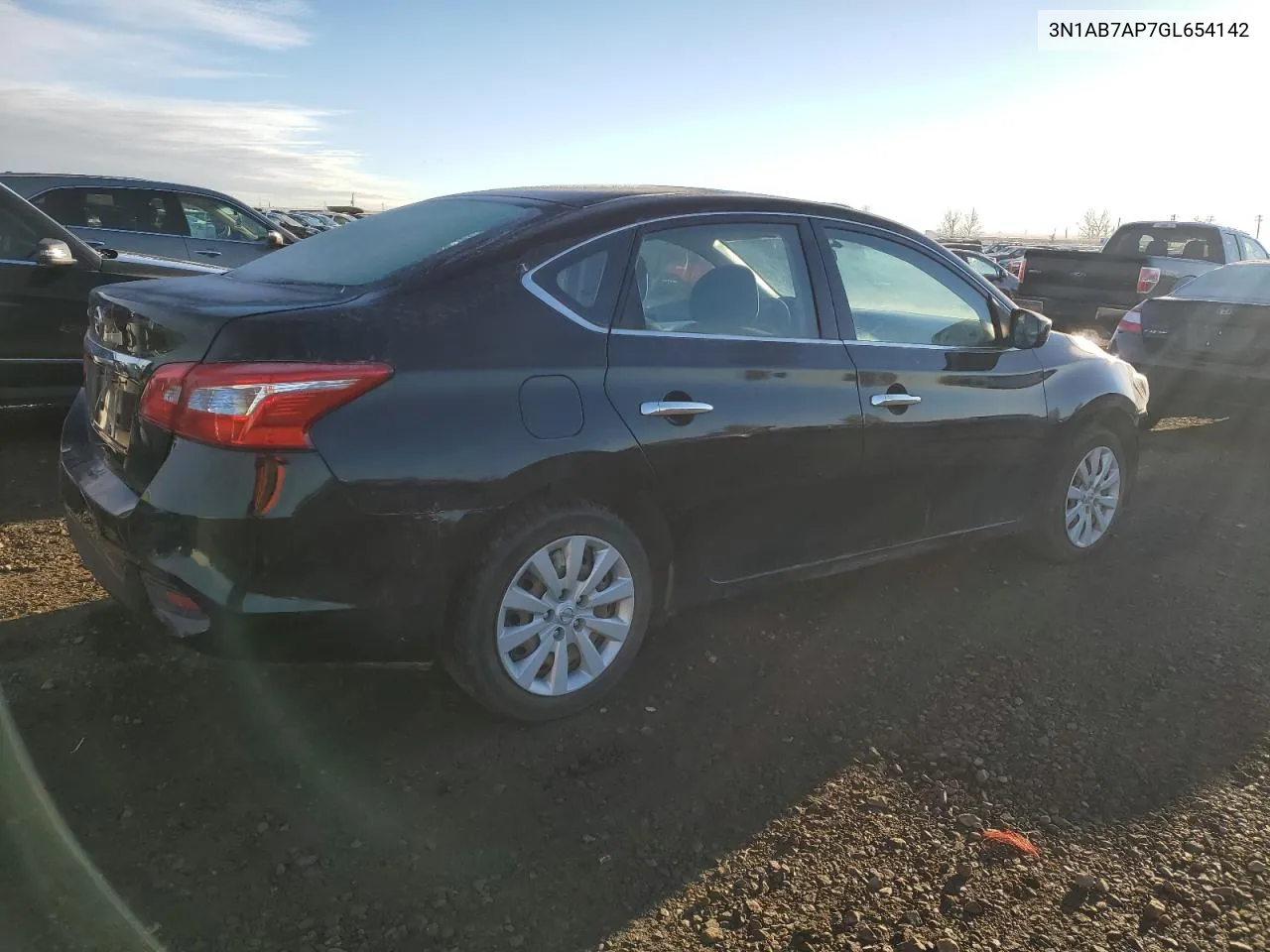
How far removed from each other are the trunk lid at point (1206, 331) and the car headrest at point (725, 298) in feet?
17.7

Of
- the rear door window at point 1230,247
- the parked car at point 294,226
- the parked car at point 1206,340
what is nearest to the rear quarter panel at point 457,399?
the parked car at point 1206,340

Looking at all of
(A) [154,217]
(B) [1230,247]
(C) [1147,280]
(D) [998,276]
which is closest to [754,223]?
(A) [154,217]

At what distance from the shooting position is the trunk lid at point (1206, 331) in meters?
7.05

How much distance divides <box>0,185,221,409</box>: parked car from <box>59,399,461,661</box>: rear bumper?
3.51 meters

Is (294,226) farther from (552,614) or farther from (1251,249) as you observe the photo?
(552,614)

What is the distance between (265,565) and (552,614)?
86 cm

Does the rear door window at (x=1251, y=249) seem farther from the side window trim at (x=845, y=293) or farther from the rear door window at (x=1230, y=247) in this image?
the side window trim at (x=845, y=293)

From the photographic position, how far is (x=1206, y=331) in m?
7.38

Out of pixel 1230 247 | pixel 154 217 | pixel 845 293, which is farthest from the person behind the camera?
pixel 1230 247

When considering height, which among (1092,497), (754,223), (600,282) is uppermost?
(754,223)

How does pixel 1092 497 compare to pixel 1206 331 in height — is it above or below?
below

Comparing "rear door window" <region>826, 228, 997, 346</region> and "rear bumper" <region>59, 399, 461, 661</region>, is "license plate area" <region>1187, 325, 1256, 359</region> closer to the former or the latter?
"rear door window" <region>826, 228, 997, 346</region>

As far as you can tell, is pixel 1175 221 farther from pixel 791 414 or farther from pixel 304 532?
pixel 304 532

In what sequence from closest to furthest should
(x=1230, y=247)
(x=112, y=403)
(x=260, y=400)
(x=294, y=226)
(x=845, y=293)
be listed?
(x=260, y=400), (x=112, y=403), (x=845, y=293), (x=1230, y=247), (x=294, y=226)
